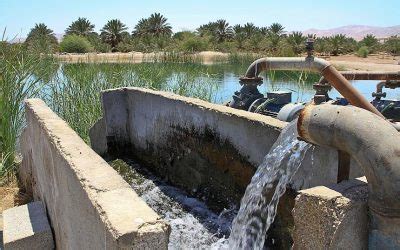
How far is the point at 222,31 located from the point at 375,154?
50405mm

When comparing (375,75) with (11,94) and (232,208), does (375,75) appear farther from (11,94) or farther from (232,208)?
(11,94)

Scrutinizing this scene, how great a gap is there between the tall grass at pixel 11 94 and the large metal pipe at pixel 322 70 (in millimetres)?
3011

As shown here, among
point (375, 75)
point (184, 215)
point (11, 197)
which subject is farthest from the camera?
point (11, 197)

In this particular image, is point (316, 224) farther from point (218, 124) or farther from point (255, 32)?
point (255, 32)

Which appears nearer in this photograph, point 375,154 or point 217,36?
point 375,154

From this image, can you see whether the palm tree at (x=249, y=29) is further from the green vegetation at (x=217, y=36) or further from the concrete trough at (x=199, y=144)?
the concrete trough at (x=199, y=144)

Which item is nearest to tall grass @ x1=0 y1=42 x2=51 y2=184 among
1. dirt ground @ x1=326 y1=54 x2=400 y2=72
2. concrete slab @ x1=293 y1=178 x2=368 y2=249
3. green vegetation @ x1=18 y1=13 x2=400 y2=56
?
concrete slab @ x1=293 y1=178 x2=368 y2=249

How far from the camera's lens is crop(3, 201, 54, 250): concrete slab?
3.33m

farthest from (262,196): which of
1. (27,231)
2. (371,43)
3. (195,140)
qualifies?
(371,43)

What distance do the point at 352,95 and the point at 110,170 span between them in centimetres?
161

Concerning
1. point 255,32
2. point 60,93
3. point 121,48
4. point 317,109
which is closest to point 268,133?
point 317,109

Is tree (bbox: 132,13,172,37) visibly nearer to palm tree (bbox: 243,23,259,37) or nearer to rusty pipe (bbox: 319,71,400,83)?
palm tree (bbox: 243,23,259,37)

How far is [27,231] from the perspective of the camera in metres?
3.46

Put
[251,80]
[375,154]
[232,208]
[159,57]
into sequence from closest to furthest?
[375,154] → [232,208] → [251,80] → [159,57]
